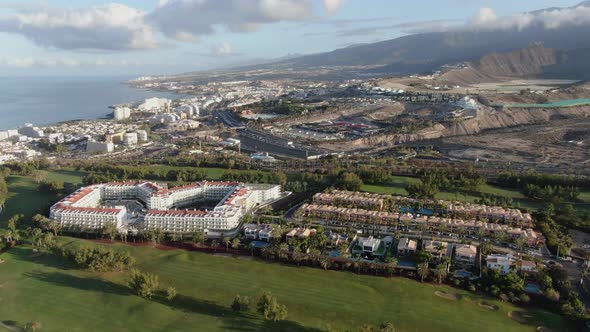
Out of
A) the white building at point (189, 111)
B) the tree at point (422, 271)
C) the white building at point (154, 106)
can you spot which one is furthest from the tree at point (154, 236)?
the white building at point (154, 106)

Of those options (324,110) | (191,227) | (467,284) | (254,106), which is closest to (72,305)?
(191,227)

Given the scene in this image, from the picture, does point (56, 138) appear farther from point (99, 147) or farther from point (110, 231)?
point (110, 231)

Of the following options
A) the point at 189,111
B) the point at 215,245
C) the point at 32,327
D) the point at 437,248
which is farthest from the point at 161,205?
the point at 189,111

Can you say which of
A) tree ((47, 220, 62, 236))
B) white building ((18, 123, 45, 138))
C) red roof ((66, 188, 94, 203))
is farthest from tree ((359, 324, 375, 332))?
white building ((18, 123, 45, 138))

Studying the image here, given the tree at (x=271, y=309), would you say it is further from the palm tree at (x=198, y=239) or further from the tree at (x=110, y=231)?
the tree at (x=110, y=231)

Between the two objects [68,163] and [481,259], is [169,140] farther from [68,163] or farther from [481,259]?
[481,259]

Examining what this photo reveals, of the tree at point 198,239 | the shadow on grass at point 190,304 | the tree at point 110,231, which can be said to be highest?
the tree at point 110,231

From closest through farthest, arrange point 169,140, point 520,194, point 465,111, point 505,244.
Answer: point 505,244 → point 520,194 → point 169,140 → point 465,111
